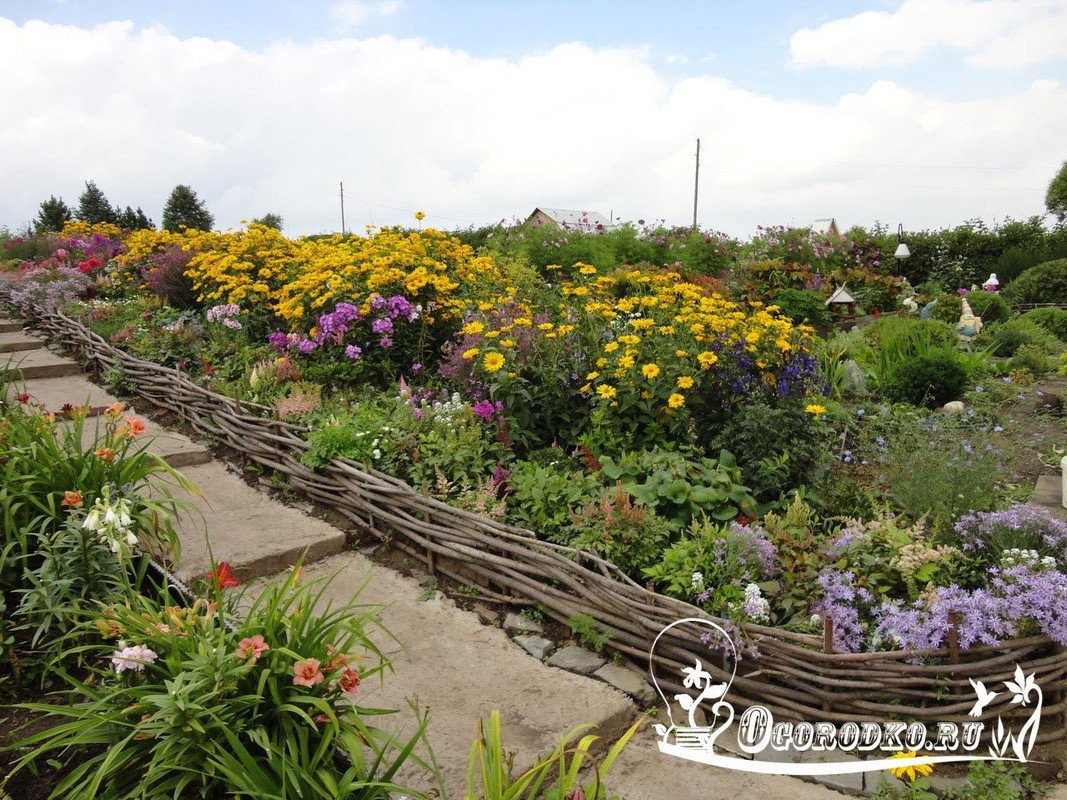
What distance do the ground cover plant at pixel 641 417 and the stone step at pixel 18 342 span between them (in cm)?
63

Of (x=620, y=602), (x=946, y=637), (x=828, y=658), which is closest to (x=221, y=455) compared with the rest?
(x=620, y=602)

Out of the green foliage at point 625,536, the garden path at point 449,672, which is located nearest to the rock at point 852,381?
the green foliage at point 625,536

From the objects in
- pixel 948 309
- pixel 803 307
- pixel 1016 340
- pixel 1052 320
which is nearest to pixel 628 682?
pixel 803 307

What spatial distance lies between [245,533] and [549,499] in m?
1.54

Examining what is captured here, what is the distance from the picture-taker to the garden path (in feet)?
7.53

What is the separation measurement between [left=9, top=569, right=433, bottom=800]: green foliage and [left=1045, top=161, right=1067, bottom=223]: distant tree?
29.8 meters

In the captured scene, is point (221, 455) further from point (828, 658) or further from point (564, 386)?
point (828, 658)

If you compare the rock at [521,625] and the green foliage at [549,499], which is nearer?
the rock at [521,625]

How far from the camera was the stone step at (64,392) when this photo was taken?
5.48m

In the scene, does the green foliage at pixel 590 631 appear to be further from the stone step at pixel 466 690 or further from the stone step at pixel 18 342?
the stone step at pixel 18 342

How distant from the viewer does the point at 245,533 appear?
12.0 ft

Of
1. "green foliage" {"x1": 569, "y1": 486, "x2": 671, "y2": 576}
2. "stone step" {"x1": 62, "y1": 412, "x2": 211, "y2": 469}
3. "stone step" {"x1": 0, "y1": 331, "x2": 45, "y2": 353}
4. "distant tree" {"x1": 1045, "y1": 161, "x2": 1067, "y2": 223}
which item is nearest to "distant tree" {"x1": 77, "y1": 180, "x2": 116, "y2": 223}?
"stone step" {"x1": 0, "y1": 331, "x2": 45, "y2": 353}

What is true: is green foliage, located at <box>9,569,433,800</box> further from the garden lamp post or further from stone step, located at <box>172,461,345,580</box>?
the garden lamp post

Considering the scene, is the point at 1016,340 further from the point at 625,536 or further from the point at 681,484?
→ the point at 625,536
